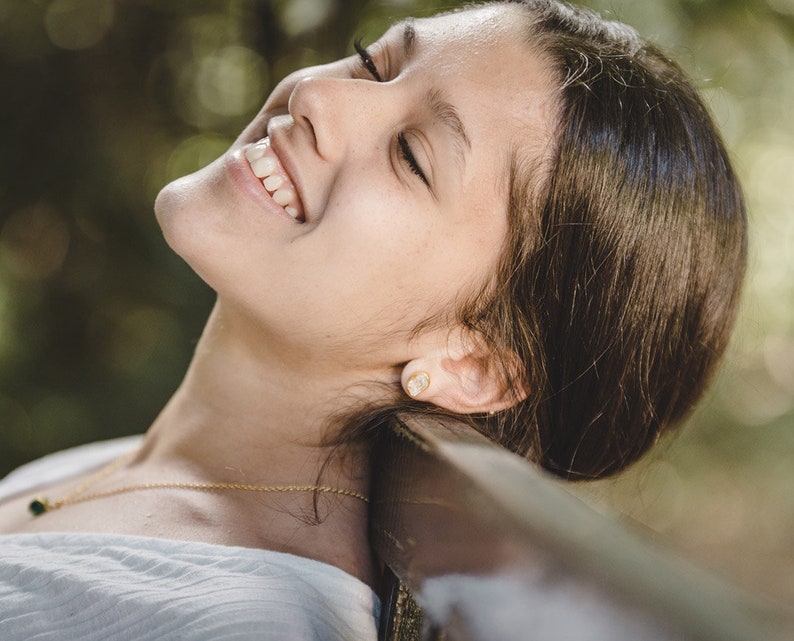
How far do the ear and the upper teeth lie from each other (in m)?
0.25

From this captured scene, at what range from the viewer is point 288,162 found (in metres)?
1.13

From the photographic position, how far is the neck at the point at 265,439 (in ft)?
3.43

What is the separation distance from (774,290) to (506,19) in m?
2.35

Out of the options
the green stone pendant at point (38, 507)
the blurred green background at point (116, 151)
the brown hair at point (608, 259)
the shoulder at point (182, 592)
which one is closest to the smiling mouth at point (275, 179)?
the brown hair at point (608, 259)

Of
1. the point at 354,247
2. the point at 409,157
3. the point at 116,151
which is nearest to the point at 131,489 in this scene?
the point at 354,247

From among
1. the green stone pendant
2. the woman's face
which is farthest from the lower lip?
the green stone pendant

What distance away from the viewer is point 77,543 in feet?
3.38

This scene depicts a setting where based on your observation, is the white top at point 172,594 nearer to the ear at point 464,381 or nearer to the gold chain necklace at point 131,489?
the gold chain necklace at point 131,489

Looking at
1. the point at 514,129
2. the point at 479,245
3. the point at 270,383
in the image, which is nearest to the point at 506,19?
the point at 514,129

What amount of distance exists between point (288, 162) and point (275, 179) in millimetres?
27

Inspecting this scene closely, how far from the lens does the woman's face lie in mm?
1047

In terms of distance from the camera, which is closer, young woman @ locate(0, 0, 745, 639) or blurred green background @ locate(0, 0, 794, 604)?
young woman @ locate(0, 0, 745, 639)

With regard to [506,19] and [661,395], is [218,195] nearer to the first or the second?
[506,19]

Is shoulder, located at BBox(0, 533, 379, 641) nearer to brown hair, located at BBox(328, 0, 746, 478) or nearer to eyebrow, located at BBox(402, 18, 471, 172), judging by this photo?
brown hair, located at BBox(328, 0, 746, 478)
